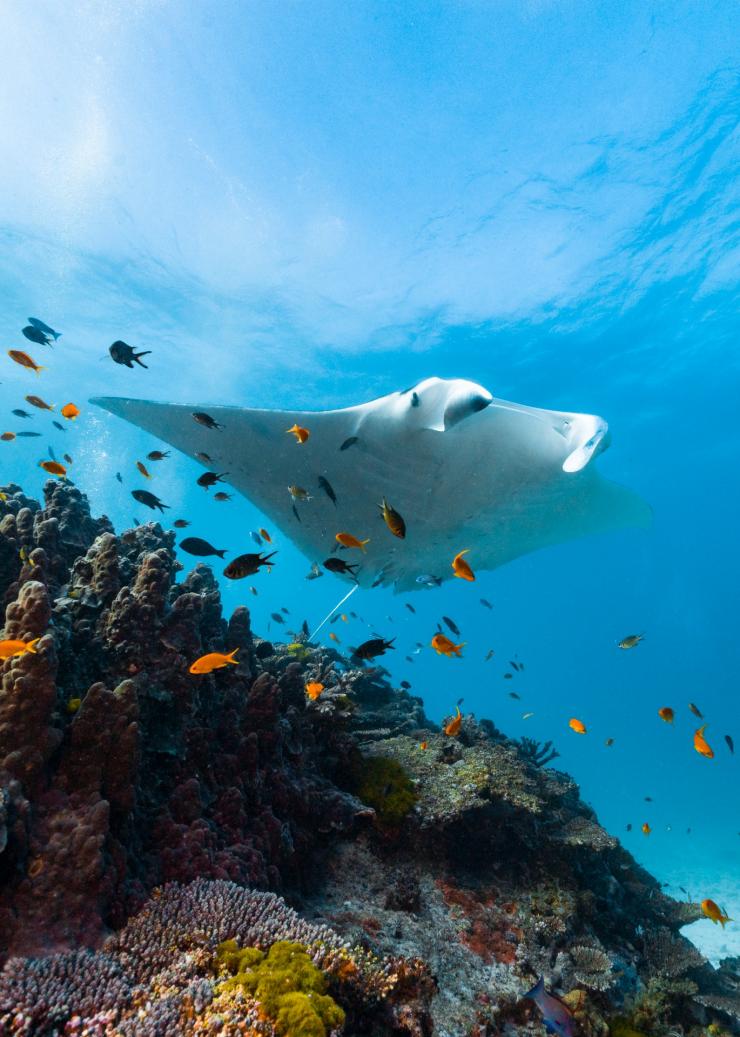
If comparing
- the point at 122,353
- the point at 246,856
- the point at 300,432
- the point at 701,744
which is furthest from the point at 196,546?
the point at 701,744

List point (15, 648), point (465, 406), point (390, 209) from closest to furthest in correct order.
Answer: point (15, 648) → point (465, 406) → point (390, 209)

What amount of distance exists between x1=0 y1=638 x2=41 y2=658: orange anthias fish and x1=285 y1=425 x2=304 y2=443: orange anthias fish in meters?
3.44

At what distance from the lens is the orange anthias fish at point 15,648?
7.92ft

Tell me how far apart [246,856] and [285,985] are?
4.19ft

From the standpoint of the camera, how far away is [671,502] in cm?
3650

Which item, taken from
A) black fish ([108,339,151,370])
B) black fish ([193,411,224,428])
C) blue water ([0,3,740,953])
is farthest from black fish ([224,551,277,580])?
blue water ([0,3,740,953])

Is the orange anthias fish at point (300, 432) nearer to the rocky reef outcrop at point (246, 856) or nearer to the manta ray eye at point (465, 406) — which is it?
the manta ray eye at point (465, 406)

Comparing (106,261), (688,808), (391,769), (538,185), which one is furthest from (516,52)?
(688,808)

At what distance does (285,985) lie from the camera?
1881 millimetres

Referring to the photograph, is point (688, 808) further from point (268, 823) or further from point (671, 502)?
point (268, 823)

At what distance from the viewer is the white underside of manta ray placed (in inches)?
202

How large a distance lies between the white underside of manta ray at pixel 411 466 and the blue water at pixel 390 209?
25.7 feet

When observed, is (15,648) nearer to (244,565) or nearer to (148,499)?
(244,565)

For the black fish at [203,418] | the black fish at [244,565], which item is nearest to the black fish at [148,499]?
the black fish at [203,418]
